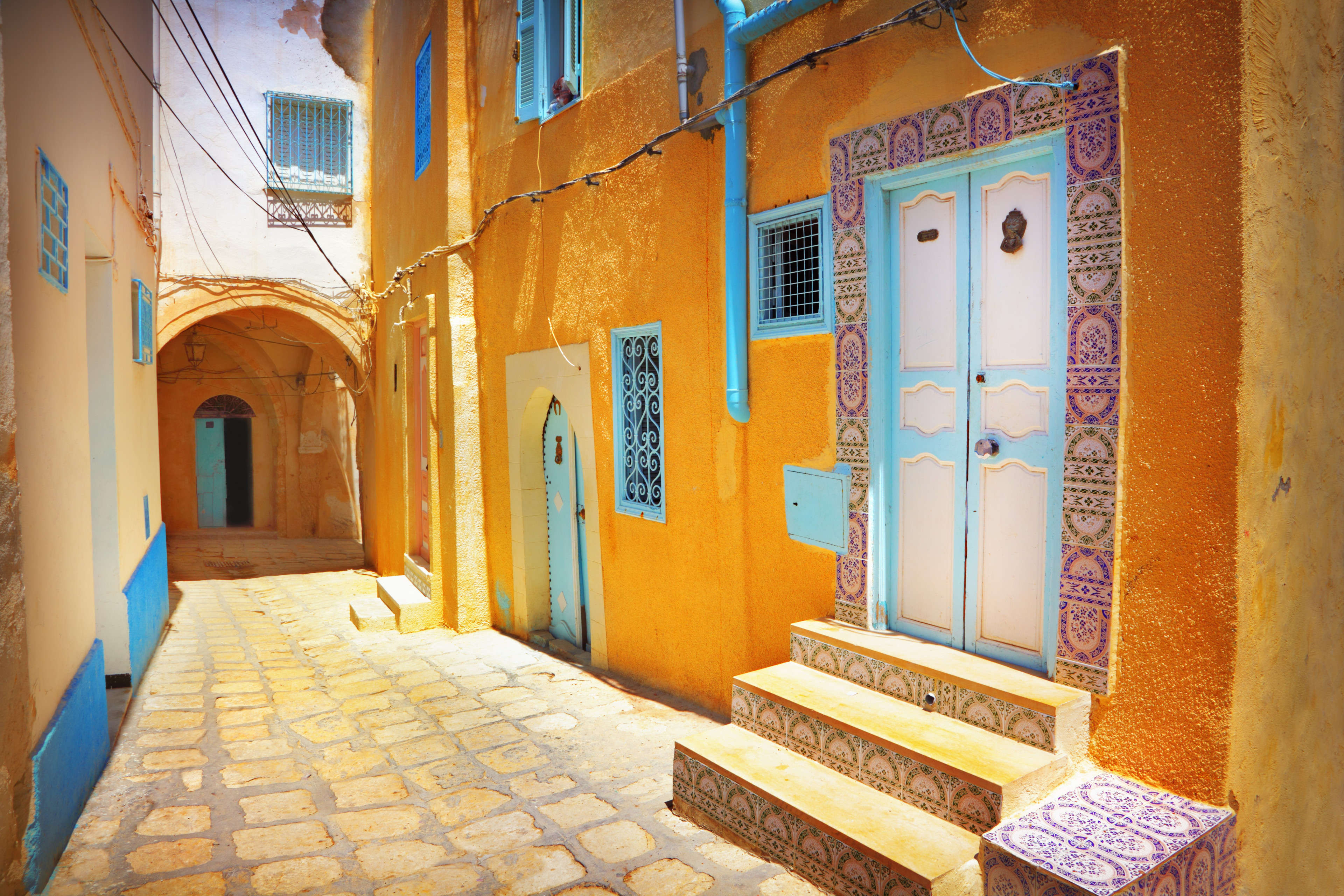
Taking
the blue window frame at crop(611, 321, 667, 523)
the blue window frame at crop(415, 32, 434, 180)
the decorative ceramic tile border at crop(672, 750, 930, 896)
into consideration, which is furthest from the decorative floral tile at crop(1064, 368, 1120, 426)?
the blue window frame at crop(415, 32, 434, 180)

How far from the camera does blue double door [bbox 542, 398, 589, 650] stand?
7.22 meters

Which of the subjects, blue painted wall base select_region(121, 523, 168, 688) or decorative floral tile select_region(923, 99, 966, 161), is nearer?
decorative floral tile select_region(923, 99, 966, 161)

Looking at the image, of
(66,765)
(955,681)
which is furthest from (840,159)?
(66,765)

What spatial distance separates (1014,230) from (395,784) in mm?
4005

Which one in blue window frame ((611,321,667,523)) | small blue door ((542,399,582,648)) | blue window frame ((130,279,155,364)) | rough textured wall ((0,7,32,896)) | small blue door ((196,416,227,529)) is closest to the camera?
rough textured wall ((0,7,32,896))

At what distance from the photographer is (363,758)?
4.93 m

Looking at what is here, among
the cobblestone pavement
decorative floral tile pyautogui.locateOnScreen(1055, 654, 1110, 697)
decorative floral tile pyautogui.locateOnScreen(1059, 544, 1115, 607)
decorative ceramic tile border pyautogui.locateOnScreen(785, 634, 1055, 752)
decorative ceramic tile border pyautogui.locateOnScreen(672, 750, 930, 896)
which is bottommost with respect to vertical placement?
the cobblestone pavement

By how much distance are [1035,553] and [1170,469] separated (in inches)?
29.0

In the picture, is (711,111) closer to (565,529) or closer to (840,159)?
(840,159)

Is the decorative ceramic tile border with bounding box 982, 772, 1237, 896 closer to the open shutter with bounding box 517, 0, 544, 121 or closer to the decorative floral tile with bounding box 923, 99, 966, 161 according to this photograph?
the decorative floral tile with bounding box 923, 99, 966, 161

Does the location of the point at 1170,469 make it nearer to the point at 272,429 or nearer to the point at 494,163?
the point at 494,163

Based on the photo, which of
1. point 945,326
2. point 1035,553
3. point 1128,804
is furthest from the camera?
point 945,326

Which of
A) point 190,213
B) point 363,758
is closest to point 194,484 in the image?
point 190,213

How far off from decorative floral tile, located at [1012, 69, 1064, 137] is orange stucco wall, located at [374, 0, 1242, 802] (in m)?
0.09
